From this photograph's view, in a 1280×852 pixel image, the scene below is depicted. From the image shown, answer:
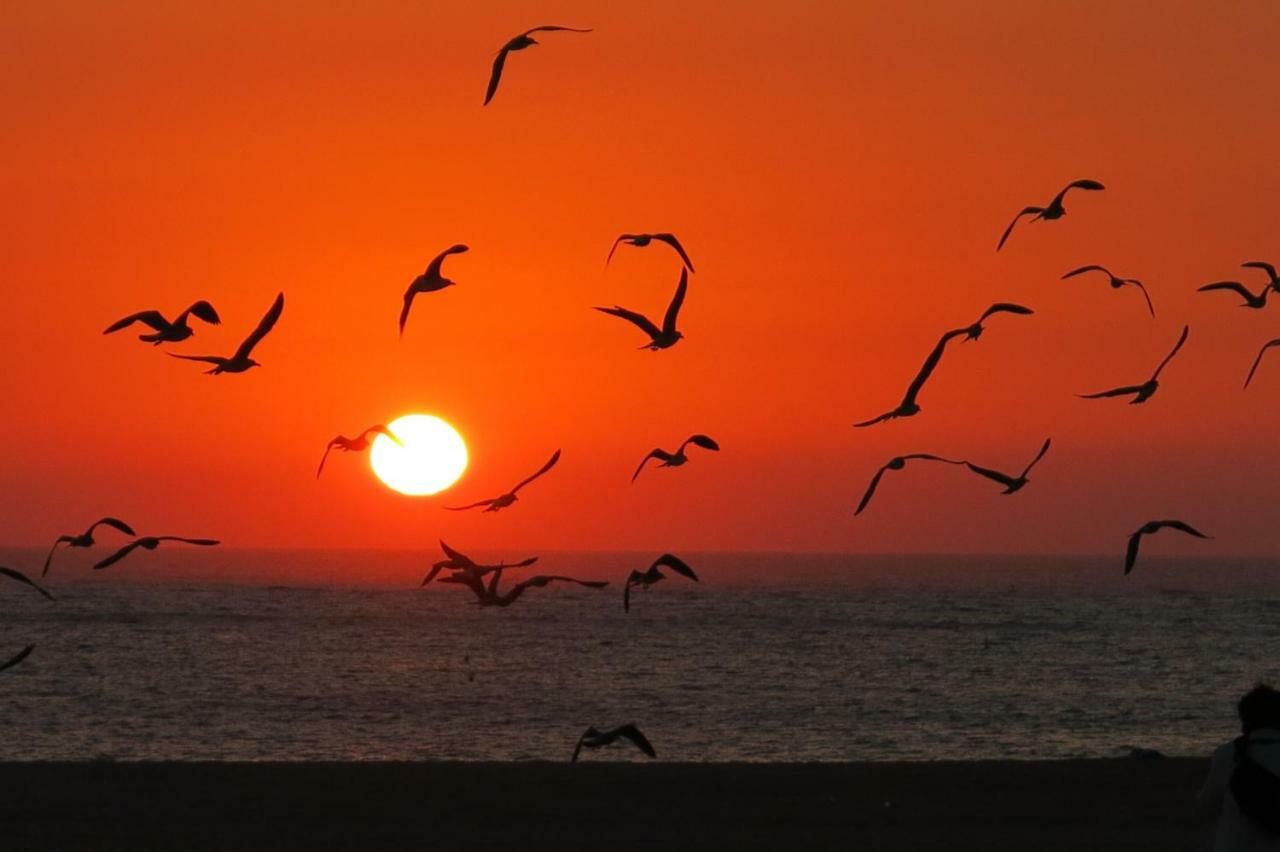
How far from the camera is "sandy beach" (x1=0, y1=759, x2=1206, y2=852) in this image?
1309cm

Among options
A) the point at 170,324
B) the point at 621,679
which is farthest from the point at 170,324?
the point at 621,679

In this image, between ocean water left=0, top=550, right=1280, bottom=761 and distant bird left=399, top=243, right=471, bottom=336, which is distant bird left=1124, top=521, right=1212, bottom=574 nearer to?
distant bird left=399, top=243, right=471, bottom=336

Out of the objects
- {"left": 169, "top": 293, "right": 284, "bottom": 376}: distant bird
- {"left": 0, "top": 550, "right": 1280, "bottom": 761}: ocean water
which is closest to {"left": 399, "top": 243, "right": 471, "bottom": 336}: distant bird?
{"left": 169, "top": 293, "right": 284, "bottom": 376}: distant bird

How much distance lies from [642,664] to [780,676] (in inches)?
329

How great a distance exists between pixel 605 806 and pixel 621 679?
5307 centimetres

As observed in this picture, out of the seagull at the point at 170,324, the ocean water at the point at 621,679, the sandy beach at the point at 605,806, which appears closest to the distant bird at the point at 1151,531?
the sandy beach at the point at 605,806

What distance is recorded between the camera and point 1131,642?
9219 centimetres

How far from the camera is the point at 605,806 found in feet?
46.8

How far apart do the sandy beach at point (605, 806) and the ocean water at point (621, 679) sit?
21.1m

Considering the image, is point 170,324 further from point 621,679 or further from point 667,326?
point 621,679

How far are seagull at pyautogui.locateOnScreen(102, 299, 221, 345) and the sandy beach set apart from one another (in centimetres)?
370

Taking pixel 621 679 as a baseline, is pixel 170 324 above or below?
above

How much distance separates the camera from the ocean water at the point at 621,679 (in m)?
45.5

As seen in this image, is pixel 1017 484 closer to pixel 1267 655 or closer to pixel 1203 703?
pixel 1203 703
